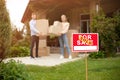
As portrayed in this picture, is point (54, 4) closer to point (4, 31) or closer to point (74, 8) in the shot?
point (74, 8)

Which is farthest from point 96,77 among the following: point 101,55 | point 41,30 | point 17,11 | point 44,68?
point 17,11

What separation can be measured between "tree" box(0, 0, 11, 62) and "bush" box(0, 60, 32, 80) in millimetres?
432

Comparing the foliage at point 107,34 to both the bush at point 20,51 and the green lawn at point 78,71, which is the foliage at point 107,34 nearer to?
the green lawn at point 78,71

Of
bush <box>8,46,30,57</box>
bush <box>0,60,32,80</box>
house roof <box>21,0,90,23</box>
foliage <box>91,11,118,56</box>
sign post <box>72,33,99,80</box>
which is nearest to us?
bush <box>0,60,32,80</box>

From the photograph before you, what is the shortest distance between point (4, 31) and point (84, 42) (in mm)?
2086

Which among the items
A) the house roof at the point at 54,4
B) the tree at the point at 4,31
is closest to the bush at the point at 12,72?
the tree at the point at 4,31

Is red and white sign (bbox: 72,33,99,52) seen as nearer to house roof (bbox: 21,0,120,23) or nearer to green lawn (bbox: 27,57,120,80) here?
green lawn (bbox: 27,57,120,80)

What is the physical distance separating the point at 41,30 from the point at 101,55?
3806mm

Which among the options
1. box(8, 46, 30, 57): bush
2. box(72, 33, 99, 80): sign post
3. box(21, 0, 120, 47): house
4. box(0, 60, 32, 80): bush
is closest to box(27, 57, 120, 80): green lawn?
box(0, 60, 32, 80): bush

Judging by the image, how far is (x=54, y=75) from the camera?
1057cm

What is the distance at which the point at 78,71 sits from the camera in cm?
1123

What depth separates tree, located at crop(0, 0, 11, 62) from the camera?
743 cm

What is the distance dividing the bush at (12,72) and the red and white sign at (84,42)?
1.34 meters

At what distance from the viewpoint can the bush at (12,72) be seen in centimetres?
773
